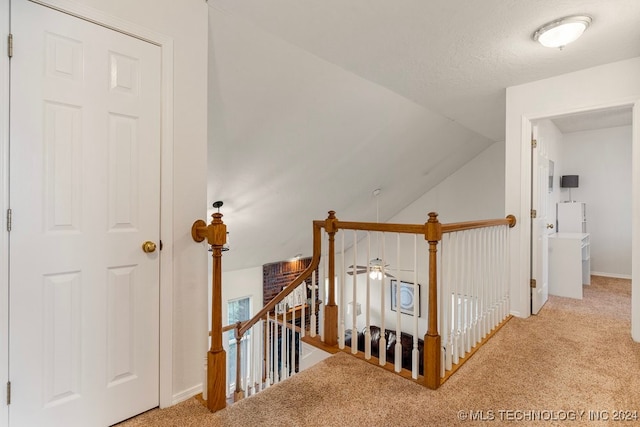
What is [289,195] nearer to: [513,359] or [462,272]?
[462,272]

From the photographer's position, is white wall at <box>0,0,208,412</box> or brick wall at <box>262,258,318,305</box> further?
brick wall at <box>262,258,318,305</box>

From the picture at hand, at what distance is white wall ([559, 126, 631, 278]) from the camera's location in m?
4.79

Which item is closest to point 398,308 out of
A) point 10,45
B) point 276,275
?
point 10,45

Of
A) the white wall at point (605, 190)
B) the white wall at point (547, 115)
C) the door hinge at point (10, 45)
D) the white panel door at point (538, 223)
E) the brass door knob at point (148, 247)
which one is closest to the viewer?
the door hinge at point (10, 45)

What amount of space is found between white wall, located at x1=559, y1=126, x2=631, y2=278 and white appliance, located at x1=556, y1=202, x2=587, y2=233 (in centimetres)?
51

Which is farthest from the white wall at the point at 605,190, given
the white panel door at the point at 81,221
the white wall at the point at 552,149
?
the white panel door at the point at 81,221

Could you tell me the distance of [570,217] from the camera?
4.70m

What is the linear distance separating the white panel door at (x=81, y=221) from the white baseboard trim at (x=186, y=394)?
102 millimetres

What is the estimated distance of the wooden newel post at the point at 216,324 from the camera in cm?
177

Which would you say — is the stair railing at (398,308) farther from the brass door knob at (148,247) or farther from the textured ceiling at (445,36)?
the textured ceiling at (445,36)

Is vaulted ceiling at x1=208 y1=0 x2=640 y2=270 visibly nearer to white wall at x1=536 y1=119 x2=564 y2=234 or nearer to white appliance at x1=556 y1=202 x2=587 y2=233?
white wall at x1=536 y1=119 x2=564 y2=234

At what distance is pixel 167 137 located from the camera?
70.0 inches

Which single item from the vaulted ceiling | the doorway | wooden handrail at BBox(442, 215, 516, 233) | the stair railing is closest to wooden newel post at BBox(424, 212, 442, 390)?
the stair railing

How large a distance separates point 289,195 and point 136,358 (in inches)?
115
